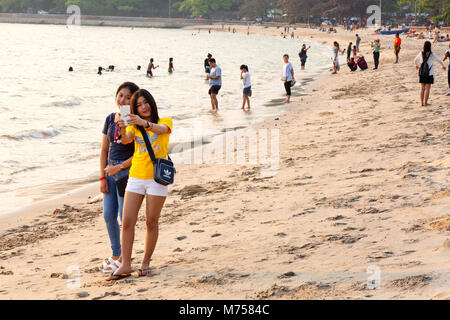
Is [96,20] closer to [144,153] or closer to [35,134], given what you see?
[35,134]

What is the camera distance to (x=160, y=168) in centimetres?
461

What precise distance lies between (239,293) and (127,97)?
1979mm

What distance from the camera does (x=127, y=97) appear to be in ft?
16.4

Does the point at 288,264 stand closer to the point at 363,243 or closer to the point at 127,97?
the point at 363,243

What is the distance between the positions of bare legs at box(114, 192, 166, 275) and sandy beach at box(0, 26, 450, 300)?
182 mm

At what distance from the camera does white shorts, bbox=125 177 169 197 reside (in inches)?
187

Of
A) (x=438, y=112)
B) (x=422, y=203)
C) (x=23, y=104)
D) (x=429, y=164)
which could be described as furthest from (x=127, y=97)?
(x=23, y=104)

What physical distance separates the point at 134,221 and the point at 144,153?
2.11ft

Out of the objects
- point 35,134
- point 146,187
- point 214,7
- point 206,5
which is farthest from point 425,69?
point 214,7

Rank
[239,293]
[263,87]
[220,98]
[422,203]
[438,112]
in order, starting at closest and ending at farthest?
[239,293] < [422,203] < [438,112] < [220,98] < [263,87]

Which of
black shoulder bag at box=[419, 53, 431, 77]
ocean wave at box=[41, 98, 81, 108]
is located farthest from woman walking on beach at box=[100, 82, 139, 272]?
ocean wave at box=[41, 98, 81, 108]

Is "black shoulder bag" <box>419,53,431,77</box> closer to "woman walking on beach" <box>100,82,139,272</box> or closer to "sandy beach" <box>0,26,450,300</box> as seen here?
"sandy beach" <box>0,26,450,300</box>

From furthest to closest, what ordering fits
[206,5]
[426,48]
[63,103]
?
[206,5] < [63,103] < [426,48]

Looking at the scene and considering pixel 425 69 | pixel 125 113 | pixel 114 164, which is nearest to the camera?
pixel 125 113
